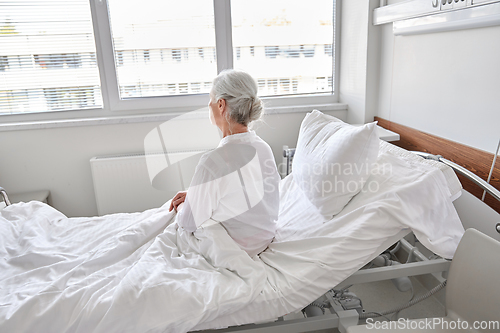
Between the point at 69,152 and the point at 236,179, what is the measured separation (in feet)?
5.61

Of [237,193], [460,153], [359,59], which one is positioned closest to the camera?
[237,193]

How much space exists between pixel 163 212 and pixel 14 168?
4.86 feet

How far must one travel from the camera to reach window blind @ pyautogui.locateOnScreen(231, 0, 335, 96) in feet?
9.10

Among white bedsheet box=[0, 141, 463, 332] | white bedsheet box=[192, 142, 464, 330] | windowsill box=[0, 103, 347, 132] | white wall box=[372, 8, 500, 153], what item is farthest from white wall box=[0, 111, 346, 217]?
white bedsheet box=[192, 142, 464, 330]

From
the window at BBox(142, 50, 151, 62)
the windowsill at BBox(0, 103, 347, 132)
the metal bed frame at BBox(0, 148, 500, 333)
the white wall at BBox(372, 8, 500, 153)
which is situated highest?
the window at BBox(142, 50, 151, 62)

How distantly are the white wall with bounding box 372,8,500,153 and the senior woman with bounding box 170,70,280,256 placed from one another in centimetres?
94

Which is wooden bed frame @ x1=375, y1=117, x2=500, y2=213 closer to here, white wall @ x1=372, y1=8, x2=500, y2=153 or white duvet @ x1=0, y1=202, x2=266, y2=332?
white wall @ x1=372, y1=8, x2=500, y2=153

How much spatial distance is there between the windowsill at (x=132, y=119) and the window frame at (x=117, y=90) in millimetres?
72

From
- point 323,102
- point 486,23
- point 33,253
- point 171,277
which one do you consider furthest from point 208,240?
point 323,102

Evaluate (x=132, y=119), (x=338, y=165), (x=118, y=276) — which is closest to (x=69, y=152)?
(x=132, y=119)

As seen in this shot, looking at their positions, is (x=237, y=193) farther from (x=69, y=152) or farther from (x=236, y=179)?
(x=69, y=152)

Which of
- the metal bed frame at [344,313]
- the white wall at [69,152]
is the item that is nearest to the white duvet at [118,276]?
the metal bed frame at [344,313]

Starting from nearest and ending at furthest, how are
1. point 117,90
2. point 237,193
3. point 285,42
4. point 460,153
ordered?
point 237,193
point 460,153
point 117,90
point 285,42

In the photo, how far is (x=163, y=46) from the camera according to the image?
271 cm
